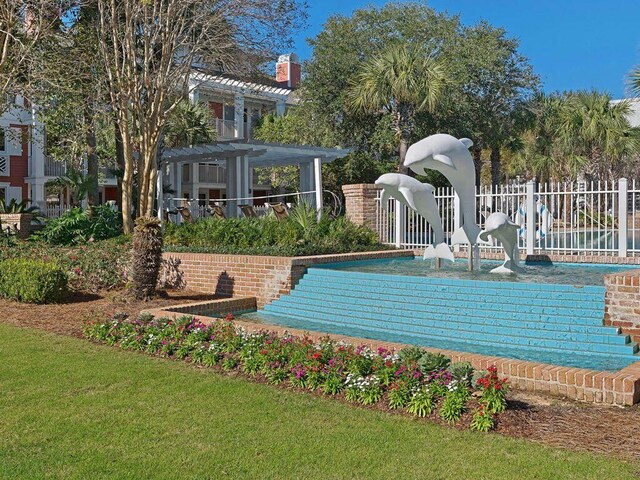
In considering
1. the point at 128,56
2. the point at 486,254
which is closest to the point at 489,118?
the point at 486,254

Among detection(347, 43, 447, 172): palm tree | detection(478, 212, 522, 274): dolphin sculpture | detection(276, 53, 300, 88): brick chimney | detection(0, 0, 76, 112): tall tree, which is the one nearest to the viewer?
detection(478, 212, 522, 274): dolphin sculpture

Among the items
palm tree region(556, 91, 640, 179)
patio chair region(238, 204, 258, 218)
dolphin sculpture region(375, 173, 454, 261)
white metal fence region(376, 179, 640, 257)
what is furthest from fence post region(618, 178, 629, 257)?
palm tree region(556, 91, 640, 179)

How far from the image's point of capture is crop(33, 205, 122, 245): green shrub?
17.7 m

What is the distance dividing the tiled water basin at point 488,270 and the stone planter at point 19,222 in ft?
36.5

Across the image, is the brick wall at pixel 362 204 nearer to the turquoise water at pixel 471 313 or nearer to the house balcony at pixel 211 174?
the turquoise water at pixel 471 313

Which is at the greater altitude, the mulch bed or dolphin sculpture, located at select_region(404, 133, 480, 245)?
dolphin sculpture, located at select_region(404, 133, 480, 245)

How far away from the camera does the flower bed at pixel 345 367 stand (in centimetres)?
547

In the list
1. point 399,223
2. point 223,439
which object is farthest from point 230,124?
point 223,439

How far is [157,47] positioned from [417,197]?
10.4 meters

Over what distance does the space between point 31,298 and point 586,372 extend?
31.9 feet

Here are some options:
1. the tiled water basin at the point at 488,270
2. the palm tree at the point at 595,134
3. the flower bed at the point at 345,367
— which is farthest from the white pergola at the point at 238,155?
the flower bed at the point at 345,367

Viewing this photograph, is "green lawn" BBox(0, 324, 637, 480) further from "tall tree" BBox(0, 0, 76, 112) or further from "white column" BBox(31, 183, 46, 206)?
"white column" BBox(31, 183, 46, 206)

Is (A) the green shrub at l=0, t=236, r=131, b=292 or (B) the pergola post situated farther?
(B) the pergola post

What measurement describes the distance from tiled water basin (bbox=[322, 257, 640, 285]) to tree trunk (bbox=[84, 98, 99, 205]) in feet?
33.7
